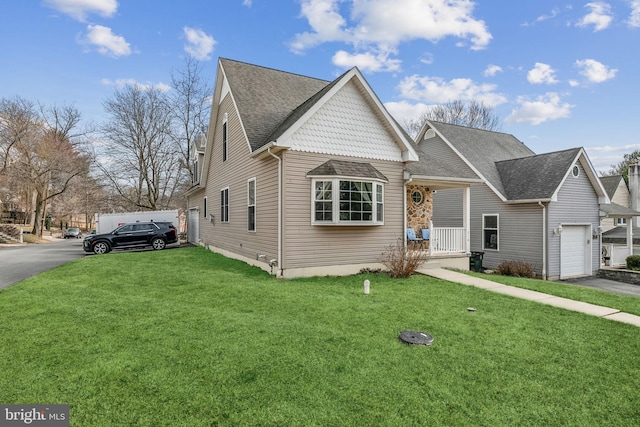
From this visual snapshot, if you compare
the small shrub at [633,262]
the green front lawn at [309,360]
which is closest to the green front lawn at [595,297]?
the green front lawn at [309,360]

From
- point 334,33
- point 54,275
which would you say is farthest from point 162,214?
point 334,33

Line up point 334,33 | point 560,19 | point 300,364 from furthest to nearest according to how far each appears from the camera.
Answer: point 334,33, point 560,19, point 300,364

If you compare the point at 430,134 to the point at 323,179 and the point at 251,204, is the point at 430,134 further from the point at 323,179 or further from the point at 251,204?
the point at 251,204

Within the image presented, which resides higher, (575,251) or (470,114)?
(470,114)

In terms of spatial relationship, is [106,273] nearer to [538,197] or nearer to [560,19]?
[538,197]

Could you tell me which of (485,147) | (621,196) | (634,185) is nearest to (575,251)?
(485,147)

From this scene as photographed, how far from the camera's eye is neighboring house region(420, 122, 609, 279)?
1441 centimetres

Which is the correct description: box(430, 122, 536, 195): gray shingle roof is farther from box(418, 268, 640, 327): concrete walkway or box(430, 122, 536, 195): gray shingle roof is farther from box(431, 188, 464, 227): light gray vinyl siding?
box(418, 268, 640, 327): concrete walkway

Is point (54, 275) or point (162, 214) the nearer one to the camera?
point (54, 275)

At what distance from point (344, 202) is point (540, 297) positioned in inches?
202

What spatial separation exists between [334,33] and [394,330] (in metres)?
15.9

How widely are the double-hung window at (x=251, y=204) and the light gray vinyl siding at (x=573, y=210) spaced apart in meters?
12.7

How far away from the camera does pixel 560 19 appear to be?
13711 millimetres

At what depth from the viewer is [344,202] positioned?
918 centimetres
